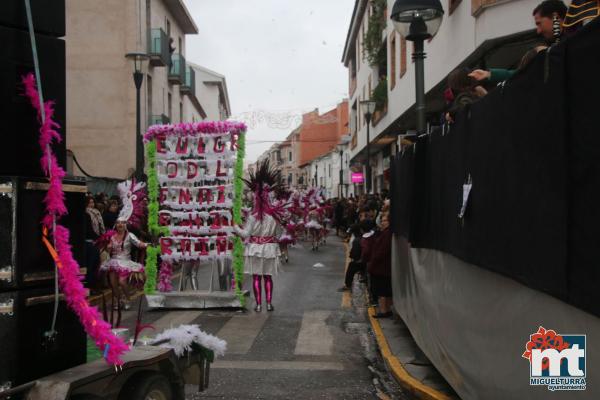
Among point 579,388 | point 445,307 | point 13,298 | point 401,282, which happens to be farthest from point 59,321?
point 401,282

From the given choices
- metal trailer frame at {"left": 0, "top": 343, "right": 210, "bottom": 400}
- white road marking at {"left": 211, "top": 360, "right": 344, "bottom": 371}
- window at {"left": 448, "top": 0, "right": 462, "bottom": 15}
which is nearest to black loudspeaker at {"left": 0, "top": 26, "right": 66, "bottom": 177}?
metal trailer frame at {"left": 0, "top": 343, "right": 210, "bottom": 400}

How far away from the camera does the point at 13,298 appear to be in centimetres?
318

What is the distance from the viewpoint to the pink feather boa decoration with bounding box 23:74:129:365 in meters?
3.23

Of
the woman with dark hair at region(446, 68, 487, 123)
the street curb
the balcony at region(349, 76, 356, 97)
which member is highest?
the balcony at region(349, 76, 356, 97)

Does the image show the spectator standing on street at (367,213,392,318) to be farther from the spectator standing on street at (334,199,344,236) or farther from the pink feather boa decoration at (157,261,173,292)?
the spectator standing on street at (334,199,344,236)

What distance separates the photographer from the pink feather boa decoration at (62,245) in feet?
10.6

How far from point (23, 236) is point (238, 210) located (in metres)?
7.25

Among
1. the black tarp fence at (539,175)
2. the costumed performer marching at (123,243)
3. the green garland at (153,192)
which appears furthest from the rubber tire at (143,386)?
the green garland at (153,192)

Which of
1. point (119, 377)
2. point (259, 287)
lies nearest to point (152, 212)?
point (259, 287)

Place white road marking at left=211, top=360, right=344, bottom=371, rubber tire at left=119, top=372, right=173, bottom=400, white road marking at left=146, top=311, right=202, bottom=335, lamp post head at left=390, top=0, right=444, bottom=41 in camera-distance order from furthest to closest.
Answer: white road marking at left=146, top=311, right=202, bottom=335 < lamp post head at left=390, top=0, right=444, bottom=41 < white road marking at left=211, top=360, right=344, bottom=371 < rubber tire at left=119, top=372, right=173, bottom=400

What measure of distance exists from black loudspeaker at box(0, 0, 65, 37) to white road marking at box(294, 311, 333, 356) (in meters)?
5.08

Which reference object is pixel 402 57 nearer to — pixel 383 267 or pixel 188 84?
pixel 383 267

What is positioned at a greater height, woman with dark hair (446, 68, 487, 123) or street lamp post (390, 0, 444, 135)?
street lamp post (390, 0, 444, 135)

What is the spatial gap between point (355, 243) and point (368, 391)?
20.3ft
